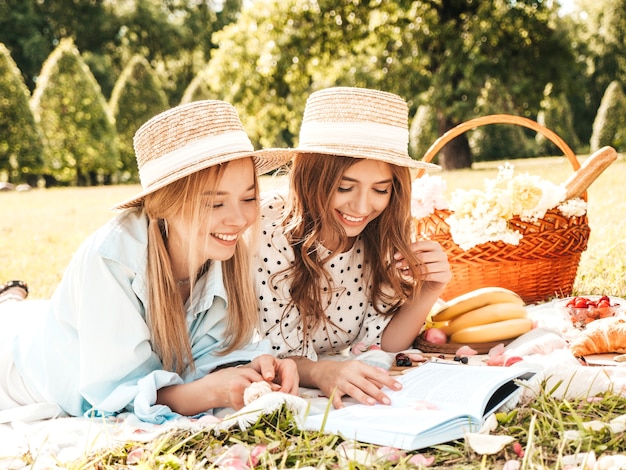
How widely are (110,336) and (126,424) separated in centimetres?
32

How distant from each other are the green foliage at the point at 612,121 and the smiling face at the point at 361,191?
2298cm

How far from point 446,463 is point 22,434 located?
1.47 m

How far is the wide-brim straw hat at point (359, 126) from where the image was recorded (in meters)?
2.92

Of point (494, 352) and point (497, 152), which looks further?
point (497, 152)

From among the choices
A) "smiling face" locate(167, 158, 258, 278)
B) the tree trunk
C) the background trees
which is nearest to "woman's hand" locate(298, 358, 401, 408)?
"smiling face" locate(167, 158, 258, 278)

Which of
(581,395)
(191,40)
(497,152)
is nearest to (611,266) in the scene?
(581,395)

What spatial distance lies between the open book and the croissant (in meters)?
0.62

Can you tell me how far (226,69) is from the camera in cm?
1755

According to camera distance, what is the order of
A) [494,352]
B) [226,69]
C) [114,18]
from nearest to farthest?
[494,352] < [226,69] < [114,18]

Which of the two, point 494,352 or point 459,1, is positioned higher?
point 459,1

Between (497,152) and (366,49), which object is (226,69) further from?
(497,152)

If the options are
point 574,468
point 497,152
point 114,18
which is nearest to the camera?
point 574,468

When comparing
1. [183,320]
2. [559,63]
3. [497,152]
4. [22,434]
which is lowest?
[22,434]

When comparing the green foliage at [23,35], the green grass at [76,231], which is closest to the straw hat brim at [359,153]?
the green grass at [76,231]
